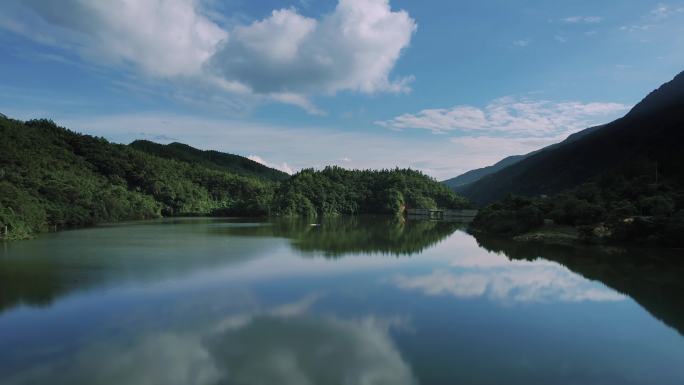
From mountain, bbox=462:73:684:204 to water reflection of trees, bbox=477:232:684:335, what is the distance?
1520cm

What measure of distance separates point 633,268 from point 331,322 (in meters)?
16.5

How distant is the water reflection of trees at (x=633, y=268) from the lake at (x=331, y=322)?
107mm

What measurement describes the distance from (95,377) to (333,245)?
23.8 meters

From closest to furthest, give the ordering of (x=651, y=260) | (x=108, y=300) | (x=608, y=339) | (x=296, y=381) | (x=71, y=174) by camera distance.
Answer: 1. (x=296, y=381)
2. (x=608, y=339)
3. (x=108, y=300)
4. (x=651, y=260)
5. (x=71, y=174)

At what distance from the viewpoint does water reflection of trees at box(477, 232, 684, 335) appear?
567 inches

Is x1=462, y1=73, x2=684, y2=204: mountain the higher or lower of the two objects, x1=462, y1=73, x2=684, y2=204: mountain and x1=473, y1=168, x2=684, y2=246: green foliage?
the higher

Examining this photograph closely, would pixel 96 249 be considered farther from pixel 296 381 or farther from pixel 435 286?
pixel 296 381

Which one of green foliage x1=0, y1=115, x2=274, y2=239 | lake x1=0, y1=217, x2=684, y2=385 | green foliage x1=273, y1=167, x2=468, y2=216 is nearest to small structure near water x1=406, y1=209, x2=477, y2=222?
green foliage x1=273, y1=167, x2=468, y2=216

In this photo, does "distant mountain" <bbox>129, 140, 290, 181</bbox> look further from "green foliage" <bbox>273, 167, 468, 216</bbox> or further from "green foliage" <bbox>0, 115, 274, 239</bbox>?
"green foliage" <bbox>273, 167, 468, 216</bbox>

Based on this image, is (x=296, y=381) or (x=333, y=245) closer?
(x=296, y=381)

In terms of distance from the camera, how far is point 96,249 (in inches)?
1019

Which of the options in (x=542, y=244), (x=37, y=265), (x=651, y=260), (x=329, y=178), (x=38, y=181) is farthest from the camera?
(x=329, y=178)

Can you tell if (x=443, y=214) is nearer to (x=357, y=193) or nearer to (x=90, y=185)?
(x=357, y=193)

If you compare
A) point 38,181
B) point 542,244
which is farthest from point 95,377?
point 38,181
